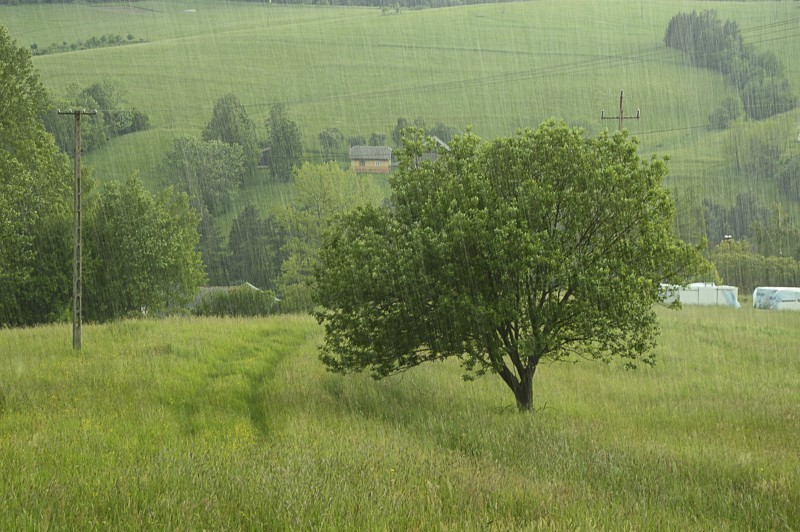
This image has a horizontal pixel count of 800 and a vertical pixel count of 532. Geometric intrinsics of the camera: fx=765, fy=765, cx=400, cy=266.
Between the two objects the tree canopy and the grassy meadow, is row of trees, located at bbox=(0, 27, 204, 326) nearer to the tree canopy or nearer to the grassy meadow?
the grassy meadow

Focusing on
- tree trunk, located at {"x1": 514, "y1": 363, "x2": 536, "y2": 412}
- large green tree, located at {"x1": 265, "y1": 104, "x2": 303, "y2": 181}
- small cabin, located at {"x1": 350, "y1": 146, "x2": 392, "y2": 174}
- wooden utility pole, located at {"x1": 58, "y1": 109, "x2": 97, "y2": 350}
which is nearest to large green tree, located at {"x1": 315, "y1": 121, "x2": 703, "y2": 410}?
tree trunk, located at {"x1": 514, "y1": 363, "x2": 536, "y2": 412}

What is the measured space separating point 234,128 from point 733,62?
112786mm

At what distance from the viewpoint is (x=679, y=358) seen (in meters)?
28.5

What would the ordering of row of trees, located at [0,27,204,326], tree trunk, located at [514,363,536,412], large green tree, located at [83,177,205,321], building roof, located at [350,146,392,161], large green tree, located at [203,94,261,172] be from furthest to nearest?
1. building roof, located at [350,146,392,161]
2. large green tree, located at [203,94,261,172]
3. large green tree, located at [83,177,205,321]
4. row of trees, located at [0,27,204,326]
5. tree trunk, located at [514,363,536,412]

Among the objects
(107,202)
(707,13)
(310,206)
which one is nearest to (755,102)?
(707,13)

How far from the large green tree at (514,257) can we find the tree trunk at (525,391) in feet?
1.26

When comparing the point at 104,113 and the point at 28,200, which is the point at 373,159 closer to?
the point at 104,113

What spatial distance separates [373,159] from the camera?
128250 millimetres

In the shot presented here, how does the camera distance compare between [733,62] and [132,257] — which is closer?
[132,257]

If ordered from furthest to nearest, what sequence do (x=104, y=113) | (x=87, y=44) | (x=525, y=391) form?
(x=87, y=44) < (x=104, y=113) < (x=525, y=391)

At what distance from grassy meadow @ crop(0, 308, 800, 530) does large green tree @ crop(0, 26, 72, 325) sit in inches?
470

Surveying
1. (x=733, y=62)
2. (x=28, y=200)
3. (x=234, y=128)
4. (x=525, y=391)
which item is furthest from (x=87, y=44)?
(x=525, y=391)

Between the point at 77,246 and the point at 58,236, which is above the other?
the point at 77,246

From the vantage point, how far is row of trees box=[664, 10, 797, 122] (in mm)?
156750
